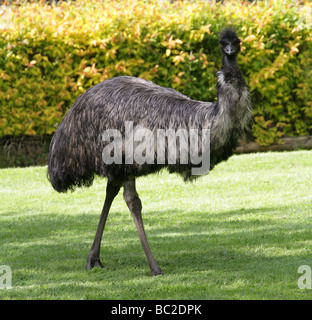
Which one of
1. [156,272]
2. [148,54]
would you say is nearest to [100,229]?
[156,272]

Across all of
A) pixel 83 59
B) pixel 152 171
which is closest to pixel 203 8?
pixel 83 59

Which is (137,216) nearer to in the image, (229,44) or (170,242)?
(170,242)

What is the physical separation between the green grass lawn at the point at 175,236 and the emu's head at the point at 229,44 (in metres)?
1.75

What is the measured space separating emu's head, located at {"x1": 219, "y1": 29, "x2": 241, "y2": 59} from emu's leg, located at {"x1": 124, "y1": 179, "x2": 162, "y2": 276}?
1.39m

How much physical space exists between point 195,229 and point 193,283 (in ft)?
7.30

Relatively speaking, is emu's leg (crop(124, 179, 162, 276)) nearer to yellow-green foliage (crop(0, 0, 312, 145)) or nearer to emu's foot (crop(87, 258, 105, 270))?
emu's foot (crop(87, 258, 105, 270))

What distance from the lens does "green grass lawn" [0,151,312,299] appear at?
5.54 meters

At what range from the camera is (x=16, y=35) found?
11.9 metres

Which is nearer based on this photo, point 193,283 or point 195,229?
point 193,283

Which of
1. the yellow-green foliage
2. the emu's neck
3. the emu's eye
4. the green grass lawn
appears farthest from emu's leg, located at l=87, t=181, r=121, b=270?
the yellow-green foliage

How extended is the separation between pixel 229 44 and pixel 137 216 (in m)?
1.61

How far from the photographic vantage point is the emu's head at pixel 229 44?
17.0 feet

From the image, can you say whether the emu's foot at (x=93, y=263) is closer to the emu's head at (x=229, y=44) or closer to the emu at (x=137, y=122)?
the emu at (x=137, y=122)
